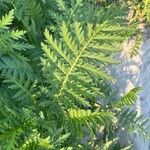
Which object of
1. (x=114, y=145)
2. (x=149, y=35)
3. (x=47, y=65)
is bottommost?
(x=114, y=145)

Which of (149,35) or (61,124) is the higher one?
(149,35)

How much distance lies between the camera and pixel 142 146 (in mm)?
1729

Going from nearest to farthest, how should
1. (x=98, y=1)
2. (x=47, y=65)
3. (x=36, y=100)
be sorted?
1. (x=47, y=65)
2. (x=36, y=100)
3. (x=98, y=1)

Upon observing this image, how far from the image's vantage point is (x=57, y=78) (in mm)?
1326

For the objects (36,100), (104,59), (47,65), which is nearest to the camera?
(104,59)

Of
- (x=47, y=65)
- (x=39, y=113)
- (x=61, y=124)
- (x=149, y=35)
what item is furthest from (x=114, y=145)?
(x=149, y=35)

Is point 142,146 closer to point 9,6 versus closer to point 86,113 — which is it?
point 86,113

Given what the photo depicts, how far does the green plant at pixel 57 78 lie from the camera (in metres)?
1.23

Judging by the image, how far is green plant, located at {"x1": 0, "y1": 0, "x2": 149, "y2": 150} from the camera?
4.03 feet

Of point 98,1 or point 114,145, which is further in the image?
point 98,1

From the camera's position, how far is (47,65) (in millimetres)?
1345

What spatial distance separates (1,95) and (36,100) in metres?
0.16

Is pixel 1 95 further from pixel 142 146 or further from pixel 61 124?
pixel 142 146

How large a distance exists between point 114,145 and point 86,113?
41 cm
